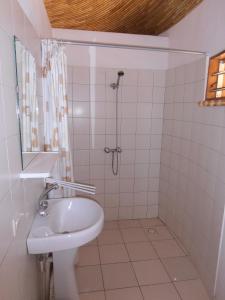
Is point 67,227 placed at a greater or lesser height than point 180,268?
greater

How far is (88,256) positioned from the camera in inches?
87.5

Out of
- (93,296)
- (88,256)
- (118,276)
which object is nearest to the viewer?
(93,296)

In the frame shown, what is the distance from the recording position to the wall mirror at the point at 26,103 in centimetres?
107

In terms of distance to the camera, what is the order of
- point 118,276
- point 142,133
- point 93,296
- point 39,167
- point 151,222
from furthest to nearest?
point 151,222 → point 142,133 → point 118,276 → point 93,296 → point 39,167

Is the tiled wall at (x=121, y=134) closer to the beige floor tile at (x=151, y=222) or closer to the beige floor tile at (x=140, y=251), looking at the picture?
the beige floor tile at (x=151, y=222)

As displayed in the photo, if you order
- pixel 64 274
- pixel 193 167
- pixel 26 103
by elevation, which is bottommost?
pixel 64 274

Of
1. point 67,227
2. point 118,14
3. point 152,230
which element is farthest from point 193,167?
point 118,14

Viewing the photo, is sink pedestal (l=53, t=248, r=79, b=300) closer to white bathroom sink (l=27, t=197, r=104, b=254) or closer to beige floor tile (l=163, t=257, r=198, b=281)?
white bathroom sink (l=27, t=197, r=104, b=254)

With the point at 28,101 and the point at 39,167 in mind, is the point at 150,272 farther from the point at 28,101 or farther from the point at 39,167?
the point at 28,101

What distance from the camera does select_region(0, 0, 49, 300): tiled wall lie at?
0.81 metres

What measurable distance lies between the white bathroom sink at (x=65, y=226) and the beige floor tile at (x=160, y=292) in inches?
35.2

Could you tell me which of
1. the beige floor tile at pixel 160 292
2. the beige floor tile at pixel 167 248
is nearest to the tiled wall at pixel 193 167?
the beige floor tile at pixel 167 248

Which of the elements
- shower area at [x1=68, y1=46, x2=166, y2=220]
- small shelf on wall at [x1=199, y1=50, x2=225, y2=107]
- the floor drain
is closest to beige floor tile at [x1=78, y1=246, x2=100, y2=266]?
shower area at [x1=68, y1=46, x2=166, y2=220]

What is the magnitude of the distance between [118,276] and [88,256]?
406mm
